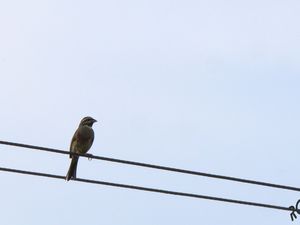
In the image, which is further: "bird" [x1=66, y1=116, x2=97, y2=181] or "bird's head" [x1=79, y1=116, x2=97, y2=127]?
"bird's head" [x1=79, y1=116, x2=97, y2=127]

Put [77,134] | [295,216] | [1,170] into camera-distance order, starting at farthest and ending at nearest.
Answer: [77,134] < [295,216] < [1,170]

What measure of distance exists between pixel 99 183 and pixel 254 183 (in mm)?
1460

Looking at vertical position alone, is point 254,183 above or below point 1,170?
above

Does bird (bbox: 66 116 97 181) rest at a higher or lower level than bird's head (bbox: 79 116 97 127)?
lower

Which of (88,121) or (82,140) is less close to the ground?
(88,121)

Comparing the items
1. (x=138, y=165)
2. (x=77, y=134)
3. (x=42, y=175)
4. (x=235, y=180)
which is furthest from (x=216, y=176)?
(x=77, y=134)

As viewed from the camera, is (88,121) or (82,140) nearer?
(82,140)

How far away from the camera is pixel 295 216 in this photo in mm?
8320

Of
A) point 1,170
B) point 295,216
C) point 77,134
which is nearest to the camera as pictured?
point 1,170

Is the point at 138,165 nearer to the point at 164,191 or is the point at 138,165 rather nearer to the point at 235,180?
the point at 164,191

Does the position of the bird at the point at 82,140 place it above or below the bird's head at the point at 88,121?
below

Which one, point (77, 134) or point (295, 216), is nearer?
point (295, 216)

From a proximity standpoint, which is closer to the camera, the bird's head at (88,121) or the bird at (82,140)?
the bird at (82,140)

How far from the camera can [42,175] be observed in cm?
773
